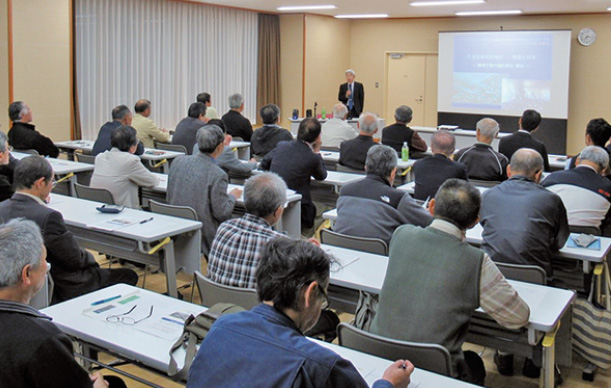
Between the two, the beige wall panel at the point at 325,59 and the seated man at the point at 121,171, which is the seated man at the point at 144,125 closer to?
the seated man at the point at 121,171

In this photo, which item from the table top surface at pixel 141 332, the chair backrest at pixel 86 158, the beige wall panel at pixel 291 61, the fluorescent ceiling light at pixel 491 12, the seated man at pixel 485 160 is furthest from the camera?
the beige wall panel at pixel 291 61

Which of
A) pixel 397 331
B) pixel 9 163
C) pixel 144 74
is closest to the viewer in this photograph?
pixel 397 331

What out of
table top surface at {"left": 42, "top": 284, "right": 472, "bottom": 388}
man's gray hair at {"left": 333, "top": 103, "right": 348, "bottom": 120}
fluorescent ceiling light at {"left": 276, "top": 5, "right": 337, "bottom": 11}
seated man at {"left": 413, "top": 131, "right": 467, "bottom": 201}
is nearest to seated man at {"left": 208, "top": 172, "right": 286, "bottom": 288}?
table top surface at {"left": 42, "top": 284, "right": 472, "bottom": 388}

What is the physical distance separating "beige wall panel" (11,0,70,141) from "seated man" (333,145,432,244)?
252 inches

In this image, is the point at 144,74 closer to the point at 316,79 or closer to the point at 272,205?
the point at 316,79

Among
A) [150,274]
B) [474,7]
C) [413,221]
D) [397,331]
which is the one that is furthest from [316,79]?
[397,331]

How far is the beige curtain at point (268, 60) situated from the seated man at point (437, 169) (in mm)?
8348

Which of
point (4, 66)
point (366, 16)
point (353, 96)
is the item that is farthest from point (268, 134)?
point (366, 16)

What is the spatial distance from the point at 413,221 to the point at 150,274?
2582 millimetres

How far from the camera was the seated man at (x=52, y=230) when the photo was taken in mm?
3275

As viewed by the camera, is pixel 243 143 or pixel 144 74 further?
Answer: pixel 144 74

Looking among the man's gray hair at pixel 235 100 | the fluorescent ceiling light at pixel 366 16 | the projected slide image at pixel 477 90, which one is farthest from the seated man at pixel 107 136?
the projected slide image at pixel 477 90

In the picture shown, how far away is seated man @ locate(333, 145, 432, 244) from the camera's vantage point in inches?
148

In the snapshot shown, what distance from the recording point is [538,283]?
128 inches
